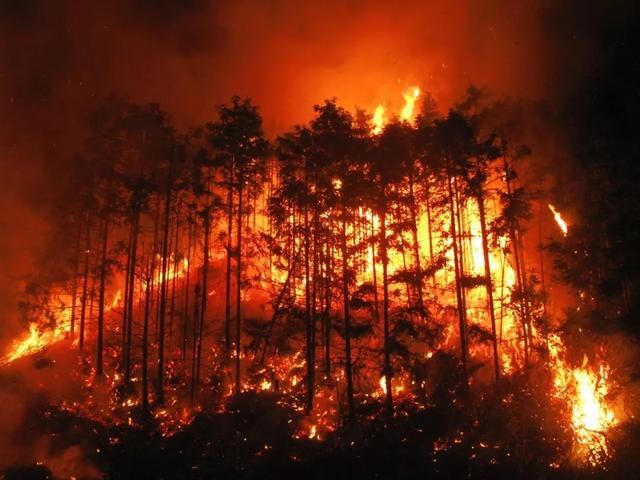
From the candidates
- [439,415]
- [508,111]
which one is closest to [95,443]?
[439,415]

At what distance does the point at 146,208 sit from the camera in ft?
84.3

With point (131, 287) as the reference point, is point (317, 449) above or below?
below

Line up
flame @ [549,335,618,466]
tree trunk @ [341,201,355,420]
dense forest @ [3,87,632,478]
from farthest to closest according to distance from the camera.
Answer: tree trunk @ [341,201,355,420] < dense forest @ [3,87,632,478] < flame @ [549,335,618,466]

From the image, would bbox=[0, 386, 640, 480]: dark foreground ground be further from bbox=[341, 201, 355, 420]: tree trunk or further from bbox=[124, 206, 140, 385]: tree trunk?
bbox=[124, 206, 140, 385]: tree trunk

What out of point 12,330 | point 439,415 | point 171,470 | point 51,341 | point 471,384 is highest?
point 12,330

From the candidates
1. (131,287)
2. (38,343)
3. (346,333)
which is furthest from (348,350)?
(38,343)

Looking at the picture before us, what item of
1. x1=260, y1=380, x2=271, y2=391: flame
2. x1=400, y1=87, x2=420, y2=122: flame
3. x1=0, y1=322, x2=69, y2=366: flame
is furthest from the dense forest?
x1=400, y1=87, x2=420, y2=122: flame

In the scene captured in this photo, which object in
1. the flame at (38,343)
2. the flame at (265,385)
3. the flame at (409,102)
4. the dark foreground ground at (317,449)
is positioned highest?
the flame at (409,102)

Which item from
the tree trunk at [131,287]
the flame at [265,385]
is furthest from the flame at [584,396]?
the tree trunk at [131,287]

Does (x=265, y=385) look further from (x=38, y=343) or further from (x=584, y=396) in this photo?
(x=38, y=343)

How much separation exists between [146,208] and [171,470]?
13.5 m

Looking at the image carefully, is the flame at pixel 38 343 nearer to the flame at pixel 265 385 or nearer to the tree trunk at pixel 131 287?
the tree trunk at pixel 131 287

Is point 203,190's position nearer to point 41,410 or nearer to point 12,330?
point 41,410

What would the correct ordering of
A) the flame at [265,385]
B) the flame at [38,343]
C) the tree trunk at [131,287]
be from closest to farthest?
the flame at [265,385], the tree trunk at [131,287], the flame at [38,343]
